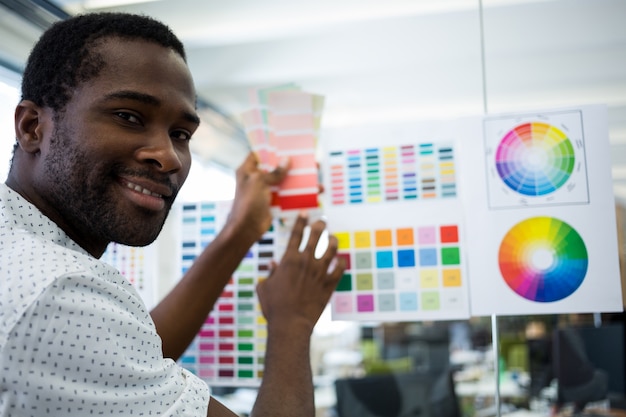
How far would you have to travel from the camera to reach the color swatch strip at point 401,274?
119 cm

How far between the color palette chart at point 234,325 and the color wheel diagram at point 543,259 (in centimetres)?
49

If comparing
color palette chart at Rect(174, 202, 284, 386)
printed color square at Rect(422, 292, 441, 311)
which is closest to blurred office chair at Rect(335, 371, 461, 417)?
color palette chart at Rect(174, 202, 284, 386)

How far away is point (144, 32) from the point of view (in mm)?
899

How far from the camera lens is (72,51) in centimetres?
87

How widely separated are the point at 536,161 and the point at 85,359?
2.89 ft

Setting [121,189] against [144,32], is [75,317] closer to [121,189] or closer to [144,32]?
[121,189]

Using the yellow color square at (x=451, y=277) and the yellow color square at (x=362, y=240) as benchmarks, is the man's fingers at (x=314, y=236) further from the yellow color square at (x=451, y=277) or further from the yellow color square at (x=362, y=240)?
the yellow color square at (x=451, y=277)

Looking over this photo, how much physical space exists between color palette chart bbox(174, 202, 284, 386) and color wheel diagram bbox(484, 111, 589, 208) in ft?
1.61

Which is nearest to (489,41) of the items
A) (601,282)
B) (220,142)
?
(601,282)

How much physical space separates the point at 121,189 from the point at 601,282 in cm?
86

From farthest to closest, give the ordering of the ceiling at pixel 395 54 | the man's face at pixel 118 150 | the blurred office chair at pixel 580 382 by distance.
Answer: the blurred office chair at pixel 580 382
the ceiling at pixel 395 54
the man's face at pixel 118 150

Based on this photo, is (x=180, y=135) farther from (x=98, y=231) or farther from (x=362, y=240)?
(x=362, y=240)

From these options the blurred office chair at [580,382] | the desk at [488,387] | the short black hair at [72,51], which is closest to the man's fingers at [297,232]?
the short black hair at [72,51]

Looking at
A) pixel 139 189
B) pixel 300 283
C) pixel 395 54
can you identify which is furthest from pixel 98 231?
pixel 395 54
